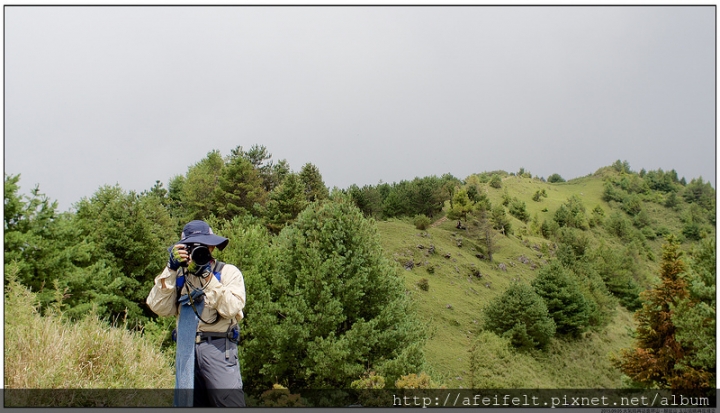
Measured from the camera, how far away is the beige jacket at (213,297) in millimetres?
3969

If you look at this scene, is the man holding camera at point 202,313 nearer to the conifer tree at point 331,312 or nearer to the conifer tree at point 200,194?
the conifer tree at point 331,312

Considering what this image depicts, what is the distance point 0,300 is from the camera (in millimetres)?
5926

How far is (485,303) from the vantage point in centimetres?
4134

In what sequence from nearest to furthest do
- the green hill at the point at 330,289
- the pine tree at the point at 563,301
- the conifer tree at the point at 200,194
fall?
1. the green hill at the point at 330,289
2. the pine tree at the point at 563,301
3. the conifer tree at the point at 200,194

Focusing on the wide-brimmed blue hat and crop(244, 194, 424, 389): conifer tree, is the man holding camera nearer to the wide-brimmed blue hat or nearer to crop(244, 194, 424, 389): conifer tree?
the wide-brimmed blue hat

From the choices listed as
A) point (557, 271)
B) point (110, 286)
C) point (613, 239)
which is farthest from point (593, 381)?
point (613, 239)

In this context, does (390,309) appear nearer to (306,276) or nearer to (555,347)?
(306,276)

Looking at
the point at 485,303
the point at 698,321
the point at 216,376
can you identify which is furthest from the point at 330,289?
the point at 485,303

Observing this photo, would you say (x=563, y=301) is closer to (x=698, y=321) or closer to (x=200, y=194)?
(x=698, y=321)

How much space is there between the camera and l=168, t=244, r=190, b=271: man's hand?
3.90m

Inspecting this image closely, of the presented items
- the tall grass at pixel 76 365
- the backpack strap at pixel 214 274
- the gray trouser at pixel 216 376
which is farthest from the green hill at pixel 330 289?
the backpack strap at pixel 214 274

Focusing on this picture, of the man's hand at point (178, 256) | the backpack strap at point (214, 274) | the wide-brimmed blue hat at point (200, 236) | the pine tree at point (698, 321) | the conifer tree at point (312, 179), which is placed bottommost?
the pine tree at point (698, 321)

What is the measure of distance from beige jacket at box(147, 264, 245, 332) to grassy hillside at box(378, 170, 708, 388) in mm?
17164

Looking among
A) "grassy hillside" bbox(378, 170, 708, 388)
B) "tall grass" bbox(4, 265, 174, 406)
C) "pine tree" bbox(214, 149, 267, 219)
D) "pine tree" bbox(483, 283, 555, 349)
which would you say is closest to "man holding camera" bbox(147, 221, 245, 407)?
"tall grass" bbox(4, 265, 174, 406)
